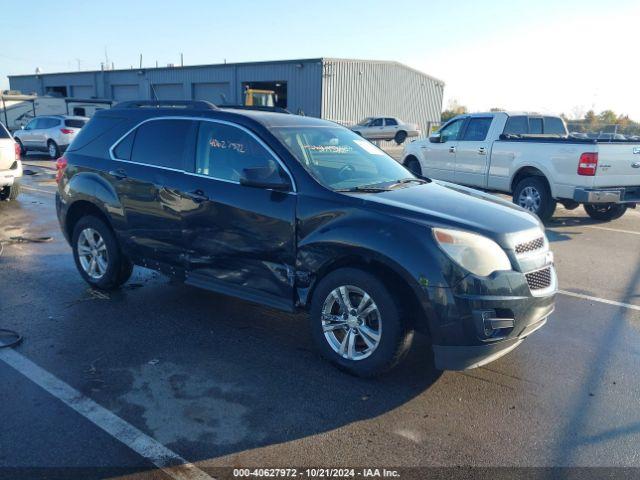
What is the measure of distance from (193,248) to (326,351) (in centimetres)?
154

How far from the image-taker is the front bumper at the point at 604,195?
29.5 ft

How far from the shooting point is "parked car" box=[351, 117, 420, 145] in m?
30.2

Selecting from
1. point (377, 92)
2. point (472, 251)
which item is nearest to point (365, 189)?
point (472, 251)

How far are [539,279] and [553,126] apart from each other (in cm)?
903

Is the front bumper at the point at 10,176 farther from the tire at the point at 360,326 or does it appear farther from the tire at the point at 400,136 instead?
the tire at the point at 400,136

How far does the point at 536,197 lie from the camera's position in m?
9.93

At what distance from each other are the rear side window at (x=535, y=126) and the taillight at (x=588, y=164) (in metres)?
2.34

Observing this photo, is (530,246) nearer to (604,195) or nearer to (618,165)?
(604,195)

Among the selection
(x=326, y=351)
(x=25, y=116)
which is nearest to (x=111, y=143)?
(x=326, y=351)

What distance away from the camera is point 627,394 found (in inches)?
149

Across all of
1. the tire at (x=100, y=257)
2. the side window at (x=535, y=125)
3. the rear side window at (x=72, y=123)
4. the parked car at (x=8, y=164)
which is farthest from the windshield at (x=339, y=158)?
the rear side window at (x=72, y=123)

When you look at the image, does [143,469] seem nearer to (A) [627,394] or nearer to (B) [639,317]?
(A) [627,394]

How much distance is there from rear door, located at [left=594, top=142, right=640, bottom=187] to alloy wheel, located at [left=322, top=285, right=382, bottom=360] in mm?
7013

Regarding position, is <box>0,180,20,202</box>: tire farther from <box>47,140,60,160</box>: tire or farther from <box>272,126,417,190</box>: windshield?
<box>47,140,60,160</box>: tire
